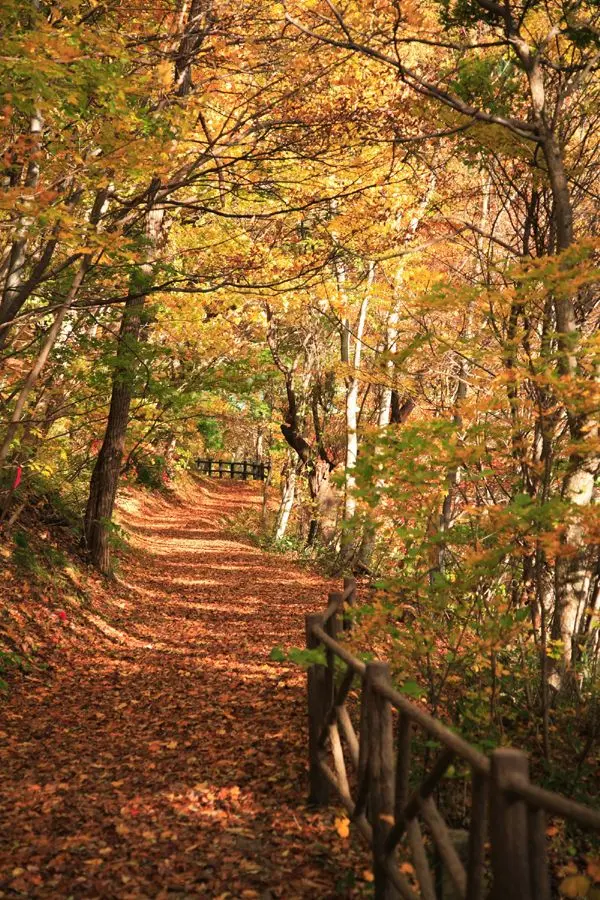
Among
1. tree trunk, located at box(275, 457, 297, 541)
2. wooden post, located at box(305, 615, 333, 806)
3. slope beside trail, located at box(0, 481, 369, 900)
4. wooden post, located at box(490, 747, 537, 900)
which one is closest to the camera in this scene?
wooden post, located at box(490, 747, 537, 900)

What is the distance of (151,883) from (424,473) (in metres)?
2.71

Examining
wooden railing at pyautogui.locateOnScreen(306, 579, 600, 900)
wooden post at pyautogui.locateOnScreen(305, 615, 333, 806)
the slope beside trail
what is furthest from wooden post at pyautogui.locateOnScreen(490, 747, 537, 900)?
wooden post at pyautogui.locateOnScreen(305, 615, 333, 806)

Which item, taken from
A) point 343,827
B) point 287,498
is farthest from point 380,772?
point 287,498

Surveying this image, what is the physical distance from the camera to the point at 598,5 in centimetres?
647

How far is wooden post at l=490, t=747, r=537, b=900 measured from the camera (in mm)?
2424

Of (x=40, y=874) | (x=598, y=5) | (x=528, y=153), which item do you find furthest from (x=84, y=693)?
(x=598, y=5)

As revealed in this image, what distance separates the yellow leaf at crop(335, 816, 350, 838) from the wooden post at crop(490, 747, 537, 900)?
2.14 metres

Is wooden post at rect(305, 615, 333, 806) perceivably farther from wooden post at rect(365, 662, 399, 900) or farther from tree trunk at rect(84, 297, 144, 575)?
tree trunk at rect(84, 297, 144, 575)

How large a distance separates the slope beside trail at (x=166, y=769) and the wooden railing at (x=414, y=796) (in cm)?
46

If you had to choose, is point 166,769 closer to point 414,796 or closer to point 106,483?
point 414,796

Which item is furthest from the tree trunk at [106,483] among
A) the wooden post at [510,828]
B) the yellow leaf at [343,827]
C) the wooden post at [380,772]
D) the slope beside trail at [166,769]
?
the wooden post at [510,828]

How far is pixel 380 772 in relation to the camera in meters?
3.64

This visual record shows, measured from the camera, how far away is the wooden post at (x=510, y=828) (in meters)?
2.42

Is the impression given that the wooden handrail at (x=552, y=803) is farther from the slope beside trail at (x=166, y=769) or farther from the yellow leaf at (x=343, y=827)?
the yellow leaf at (x=343, y=827)
